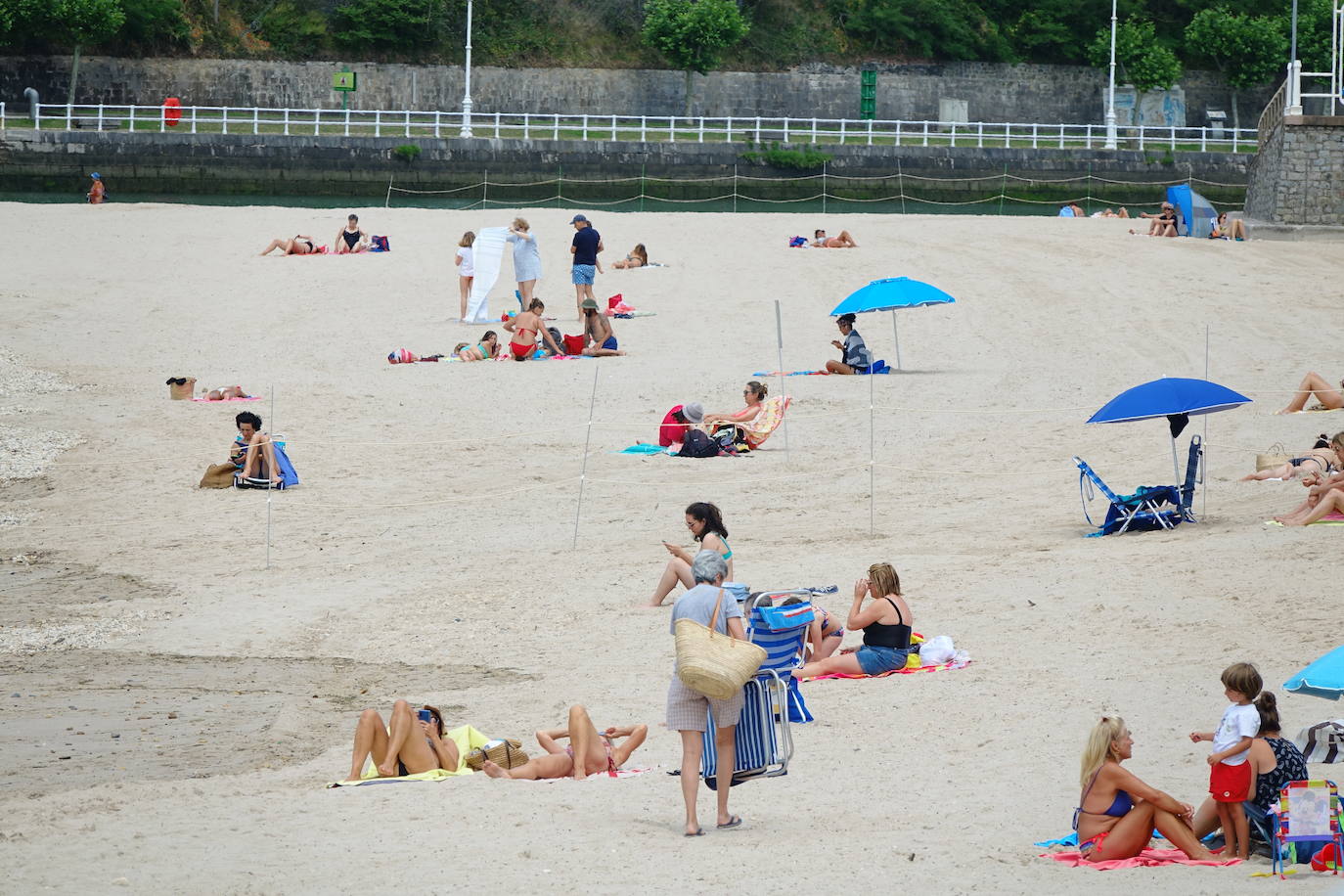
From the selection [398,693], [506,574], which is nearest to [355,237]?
[506,574]

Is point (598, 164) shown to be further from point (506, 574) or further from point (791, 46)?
point (506, 574)

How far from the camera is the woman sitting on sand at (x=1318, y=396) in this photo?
15.6 m

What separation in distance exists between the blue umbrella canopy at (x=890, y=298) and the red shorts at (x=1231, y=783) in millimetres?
11497

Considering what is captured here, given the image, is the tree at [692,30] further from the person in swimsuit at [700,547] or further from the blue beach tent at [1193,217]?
the person in swimsuit at [700,547]

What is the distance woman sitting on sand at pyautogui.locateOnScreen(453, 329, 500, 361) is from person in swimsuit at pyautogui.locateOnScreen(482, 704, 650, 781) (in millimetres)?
11778

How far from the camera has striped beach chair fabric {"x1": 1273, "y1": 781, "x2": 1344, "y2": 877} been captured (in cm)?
573

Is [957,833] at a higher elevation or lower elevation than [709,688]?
lower

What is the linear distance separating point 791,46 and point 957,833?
55029mm

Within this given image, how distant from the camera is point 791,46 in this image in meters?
58.8

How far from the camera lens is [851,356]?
18312mm

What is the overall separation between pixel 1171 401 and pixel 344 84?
43486 mm

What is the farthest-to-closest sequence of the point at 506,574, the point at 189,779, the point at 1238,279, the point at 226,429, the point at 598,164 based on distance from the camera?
1. the point at 598,164
2. the point at 1238,279
3. the point at 226,429
4. the point at 506,574
5. the point at 189,779

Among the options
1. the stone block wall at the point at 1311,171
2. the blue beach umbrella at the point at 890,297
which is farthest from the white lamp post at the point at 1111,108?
the blue beach umbrella at the point at 890,297

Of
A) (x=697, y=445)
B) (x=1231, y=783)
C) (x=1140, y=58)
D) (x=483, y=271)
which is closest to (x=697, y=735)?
(x=1231, y=783)
